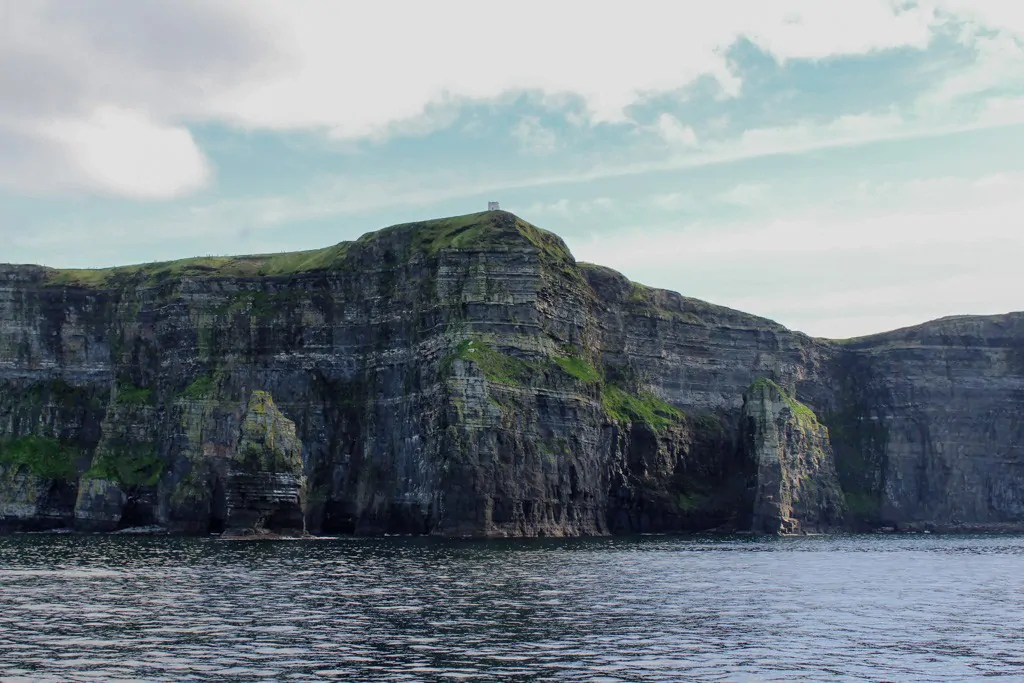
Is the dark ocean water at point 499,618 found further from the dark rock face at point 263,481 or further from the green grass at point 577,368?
the green grass at point 577,368

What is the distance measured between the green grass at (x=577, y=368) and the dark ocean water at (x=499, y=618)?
69.8 metres

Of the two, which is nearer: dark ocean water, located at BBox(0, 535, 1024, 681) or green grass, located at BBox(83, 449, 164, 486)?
dark ocean water, located at BBox(0, 535, 1024, 681)

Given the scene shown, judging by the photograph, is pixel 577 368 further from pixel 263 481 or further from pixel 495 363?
pixel 263 481

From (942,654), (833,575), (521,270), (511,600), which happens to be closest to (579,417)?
(521,270)

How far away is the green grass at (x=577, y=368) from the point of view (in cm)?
19162

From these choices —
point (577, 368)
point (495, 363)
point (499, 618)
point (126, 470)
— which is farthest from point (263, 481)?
point (499, 618)

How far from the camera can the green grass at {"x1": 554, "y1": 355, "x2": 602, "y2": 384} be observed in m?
192

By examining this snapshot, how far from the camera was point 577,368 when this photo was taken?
194750 mm

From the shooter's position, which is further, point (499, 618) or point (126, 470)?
point (126, 470)

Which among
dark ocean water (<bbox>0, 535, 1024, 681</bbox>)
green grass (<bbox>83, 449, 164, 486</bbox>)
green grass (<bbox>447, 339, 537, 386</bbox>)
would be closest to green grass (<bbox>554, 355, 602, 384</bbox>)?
green grass (<bbox>447, 339, 537, 386</bbox>)

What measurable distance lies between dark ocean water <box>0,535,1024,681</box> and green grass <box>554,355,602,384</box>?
69839mm

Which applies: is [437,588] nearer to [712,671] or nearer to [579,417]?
[712,671]

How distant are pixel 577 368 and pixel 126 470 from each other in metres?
73.3

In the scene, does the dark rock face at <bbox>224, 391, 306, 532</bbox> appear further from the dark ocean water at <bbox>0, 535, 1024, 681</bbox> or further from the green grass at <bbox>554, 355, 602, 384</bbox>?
the green grass at <bbox>554, 355, 602, 384</bbox>
